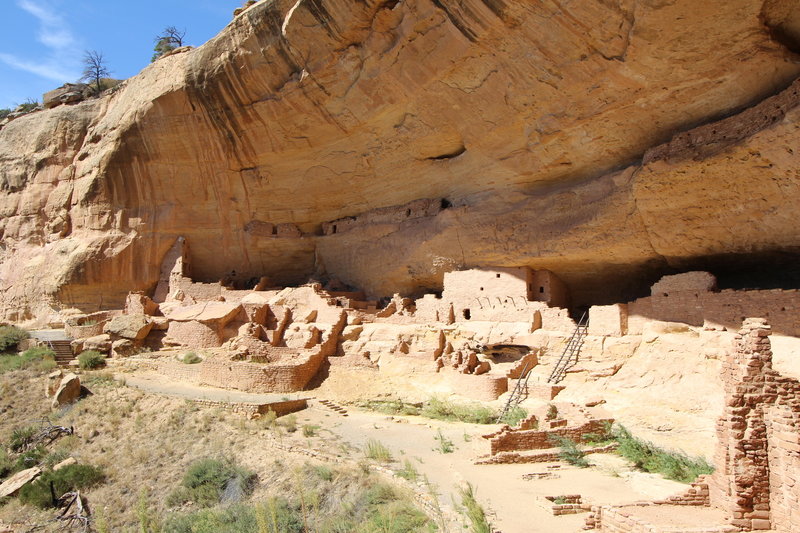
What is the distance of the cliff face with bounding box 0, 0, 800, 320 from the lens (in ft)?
37.8

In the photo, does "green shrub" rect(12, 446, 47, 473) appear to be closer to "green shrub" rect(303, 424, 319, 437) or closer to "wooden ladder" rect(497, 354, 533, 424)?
"green shrub" rect(303, 424, 319, 437)

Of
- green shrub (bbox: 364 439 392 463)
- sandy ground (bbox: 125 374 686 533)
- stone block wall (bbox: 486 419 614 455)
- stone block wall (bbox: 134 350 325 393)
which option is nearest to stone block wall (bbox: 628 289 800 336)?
stone block wall (bbox: 486 419 614 455)

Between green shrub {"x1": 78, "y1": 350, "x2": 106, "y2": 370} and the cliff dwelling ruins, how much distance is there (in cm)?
12

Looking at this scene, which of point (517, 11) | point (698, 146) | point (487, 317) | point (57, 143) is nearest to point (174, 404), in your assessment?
point (487, 317)

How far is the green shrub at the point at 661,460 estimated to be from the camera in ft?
26.6

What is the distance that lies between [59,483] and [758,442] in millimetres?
11317

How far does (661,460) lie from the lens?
858cm

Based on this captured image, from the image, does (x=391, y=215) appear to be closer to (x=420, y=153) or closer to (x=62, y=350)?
(x=420, y=153)

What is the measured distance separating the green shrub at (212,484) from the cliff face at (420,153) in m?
9.52

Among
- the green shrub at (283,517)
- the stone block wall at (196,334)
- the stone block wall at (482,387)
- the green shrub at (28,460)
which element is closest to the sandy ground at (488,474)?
the stone block wall at (482,387)

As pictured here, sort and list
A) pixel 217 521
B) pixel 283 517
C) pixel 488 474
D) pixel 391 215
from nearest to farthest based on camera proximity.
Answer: pixel 283 517
pixel 217 521
pixel 488 474
pixel 391 215

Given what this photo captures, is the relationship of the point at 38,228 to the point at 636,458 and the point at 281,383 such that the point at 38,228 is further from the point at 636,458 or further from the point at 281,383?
the point at 636,458

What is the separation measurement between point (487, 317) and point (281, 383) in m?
5.97

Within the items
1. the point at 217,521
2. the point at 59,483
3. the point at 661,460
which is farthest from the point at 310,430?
the point at 661,460
